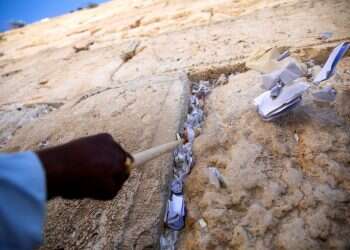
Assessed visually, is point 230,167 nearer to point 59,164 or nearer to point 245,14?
point 59,164

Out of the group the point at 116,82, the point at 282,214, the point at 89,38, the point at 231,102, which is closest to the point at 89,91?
the point at 116,82

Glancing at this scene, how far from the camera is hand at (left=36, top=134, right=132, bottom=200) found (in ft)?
1.52

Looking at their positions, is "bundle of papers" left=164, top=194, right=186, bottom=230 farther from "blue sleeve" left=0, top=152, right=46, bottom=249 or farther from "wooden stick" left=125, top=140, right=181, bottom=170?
"blue sleeve" left=0, top=152, right=46, bottom=249

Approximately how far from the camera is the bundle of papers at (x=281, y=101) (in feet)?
3.00

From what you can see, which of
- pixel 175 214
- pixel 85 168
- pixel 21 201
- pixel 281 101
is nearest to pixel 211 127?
pixel 281 101

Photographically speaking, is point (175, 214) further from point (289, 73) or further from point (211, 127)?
point (289, 73)

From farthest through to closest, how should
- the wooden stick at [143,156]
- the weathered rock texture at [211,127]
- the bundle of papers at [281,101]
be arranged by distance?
1. the bundle of papers at [281,101]
2. the weathered rock texture at [211,127]
3. the wooden stick at [143,156]

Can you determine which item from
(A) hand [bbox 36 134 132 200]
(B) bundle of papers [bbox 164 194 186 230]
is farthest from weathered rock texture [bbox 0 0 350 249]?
(A) hand [bbox 36 134 132 200]

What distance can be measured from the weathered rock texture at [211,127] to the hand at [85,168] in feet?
1.15

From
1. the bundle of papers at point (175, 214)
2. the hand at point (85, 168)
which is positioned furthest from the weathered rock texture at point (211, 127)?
the hand at point (85, 168)

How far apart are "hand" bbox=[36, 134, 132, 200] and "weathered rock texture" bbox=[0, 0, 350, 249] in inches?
13.8

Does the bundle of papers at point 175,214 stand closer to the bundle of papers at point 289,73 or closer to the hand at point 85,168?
the hand at point 85,168

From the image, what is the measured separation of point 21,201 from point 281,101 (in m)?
0.91

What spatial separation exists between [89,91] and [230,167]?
125 centimetres
